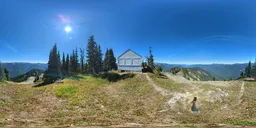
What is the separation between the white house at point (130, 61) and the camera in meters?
43.5

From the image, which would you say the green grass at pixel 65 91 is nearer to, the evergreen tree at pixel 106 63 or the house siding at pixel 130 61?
the house siding at pixel 130 61

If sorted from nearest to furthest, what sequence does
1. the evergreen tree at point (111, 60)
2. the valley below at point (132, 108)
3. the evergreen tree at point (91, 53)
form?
the valley below at point (132, 108) < the evergreen tree at point (91, 53) < the evergreen tree at point (111, 60)

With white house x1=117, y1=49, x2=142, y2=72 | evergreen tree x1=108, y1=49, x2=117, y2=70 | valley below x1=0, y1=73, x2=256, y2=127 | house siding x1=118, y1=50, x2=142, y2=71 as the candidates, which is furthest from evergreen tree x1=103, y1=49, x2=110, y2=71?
valley below x1=0, y1=73, x2=256, y2=127

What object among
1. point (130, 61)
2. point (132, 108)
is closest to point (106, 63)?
point (130, 61)

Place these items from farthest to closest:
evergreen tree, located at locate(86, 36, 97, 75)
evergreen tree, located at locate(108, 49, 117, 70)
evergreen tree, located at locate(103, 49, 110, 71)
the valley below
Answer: evergreen tree, located at locate(103, 49, 110, 71) → evergreen tree, located at locate(108, 49, 117, 70) → evergreen tree, located at locate(86, 36, 97, 75) → the valley below

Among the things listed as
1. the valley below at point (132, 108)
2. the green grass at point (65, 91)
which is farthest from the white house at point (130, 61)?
the green grass at point (65, 91)

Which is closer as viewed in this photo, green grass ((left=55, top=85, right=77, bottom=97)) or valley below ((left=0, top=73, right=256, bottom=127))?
valley below ((left=0, top=73, right=256, bottom=127))

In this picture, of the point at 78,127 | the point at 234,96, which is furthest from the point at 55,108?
the point at 234,96

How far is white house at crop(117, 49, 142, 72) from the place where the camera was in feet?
143

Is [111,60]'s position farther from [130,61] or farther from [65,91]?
[65,91]

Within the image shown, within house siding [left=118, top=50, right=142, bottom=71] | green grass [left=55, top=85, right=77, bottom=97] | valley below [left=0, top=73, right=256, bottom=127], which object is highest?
house siding [left=118, top=50, right=142, bottom=71]

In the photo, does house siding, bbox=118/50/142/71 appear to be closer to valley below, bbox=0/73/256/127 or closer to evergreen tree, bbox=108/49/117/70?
evergreen tree, bbox=108/49/117/70

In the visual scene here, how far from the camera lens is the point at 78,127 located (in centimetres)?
954

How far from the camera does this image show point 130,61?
145ft
